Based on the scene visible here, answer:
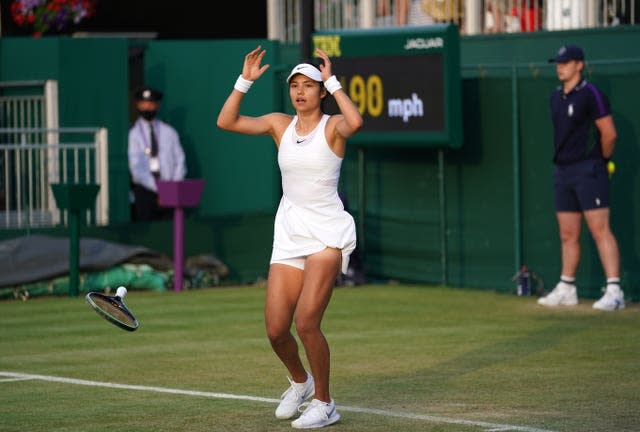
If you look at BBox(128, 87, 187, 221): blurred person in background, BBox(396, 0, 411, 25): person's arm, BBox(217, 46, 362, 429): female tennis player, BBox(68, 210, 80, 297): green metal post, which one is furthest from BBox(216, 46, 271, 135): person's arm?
BBox(396, 0, 411, 25): person's arm

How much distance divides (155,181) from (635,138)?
5925 mm

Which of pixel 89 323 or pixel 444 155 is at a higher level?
pixel 444 155

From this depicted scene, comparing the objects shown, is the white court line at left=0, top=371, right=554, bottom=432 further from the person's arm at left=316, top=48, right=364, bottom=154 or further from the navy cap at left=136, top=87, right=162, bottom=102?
the navy cap at left=136, top=87, right=162, bottom=102

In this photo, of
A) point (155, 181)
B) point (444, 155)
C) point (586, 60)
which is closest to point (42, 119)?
point (155, 181)

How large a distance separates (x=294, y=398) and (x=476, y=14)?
445 inches

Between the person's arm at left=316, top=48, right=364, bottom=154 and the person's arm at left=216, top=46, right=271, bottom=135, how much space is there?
1.52 feet

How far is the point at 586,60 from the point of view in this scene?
Answer: 16.5m

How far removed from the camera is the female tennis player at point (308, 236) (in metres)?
9.05

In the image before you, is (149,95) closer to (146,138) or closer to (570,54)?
(146,138)

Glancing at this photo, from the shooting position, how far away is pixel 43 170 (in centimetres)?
1825

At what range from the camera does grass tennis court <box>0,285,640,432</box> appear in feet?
30.3

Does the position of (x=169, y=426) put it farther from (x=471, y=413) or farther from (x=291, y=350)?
(x=471, y=413)

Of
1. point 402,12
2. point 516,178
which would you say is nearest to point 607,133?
point 516,178

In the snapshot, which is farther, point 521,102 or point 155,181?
point 155,181
